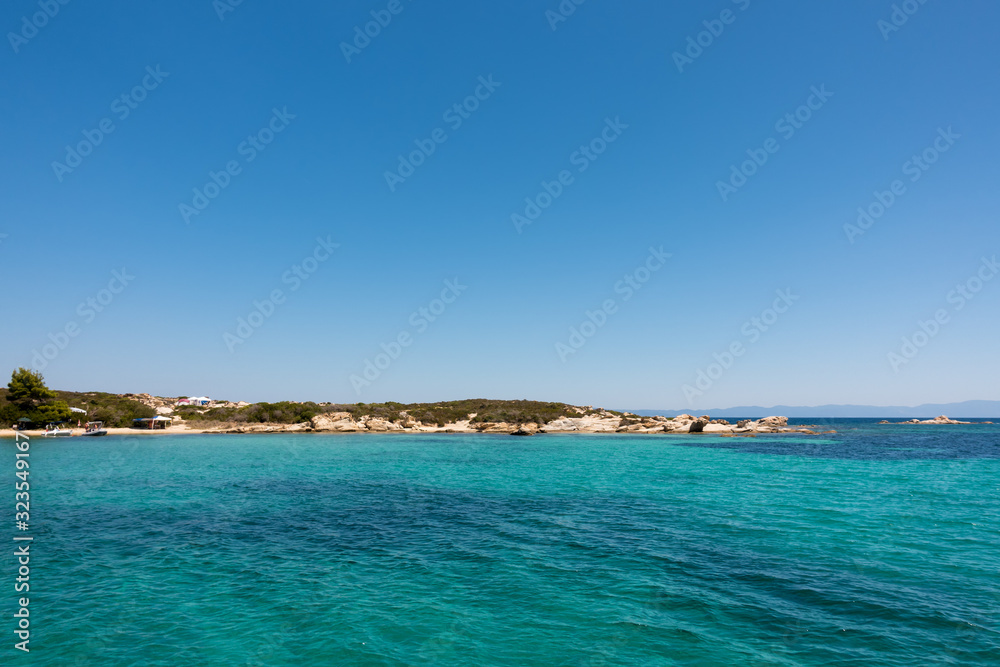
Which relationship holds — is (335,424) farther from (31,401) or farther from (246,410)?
(31,401)

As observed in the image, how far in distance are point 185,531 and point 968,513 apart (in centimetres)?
3851

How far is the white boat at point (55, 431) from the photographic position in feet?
220

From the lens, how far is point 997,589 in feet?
46.1

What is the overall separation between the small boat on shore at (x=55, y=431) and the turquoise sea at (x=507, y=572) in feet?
152

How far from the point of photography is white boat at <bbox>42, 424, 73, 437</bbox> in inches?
2635

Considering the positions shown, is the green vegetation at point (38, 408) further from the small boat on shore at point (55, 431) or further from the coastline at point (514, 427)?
the coastline at point (514, 427)

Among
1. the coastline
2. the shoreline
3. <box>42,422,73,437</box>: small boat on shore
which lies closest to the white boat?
<box>42,422,73,437</box>: small boat on shore

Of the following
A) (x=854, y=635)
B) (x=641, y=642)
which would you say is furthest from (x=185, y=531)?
(x=854, y=635)

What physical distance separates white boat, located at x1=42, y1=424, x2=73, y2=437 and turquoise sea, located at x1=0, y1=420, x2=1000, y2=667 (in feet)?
152

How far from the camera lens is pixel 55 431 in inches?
2608

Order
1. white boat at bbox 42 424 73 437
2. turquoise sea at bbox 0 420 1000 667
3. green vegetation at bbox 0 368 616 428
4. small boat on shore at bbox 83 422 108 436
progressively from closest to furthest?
turquoise sea at bbox 0 420 1000 667
white boat at bbox 42 424 73 437
small boat on shore at bbox 83 422 108 436
green vegetation at bbox 0 368 616 428

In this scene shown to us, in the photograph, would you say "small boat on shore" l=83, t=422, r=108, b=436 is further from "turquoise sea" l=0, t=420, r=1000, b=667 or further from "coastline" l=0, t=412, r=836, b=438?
"turquoise sea" l=0, t=420, r=1000, b=667

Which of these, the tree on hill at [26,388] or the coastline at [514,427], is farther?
the coastline at [514,427]

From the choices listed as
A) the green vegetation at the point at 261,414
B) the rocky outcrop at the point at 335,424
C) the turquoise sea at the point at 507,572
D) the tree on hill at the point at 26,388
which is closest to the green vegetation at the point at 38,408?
the tree on hill at the point at 26,388
